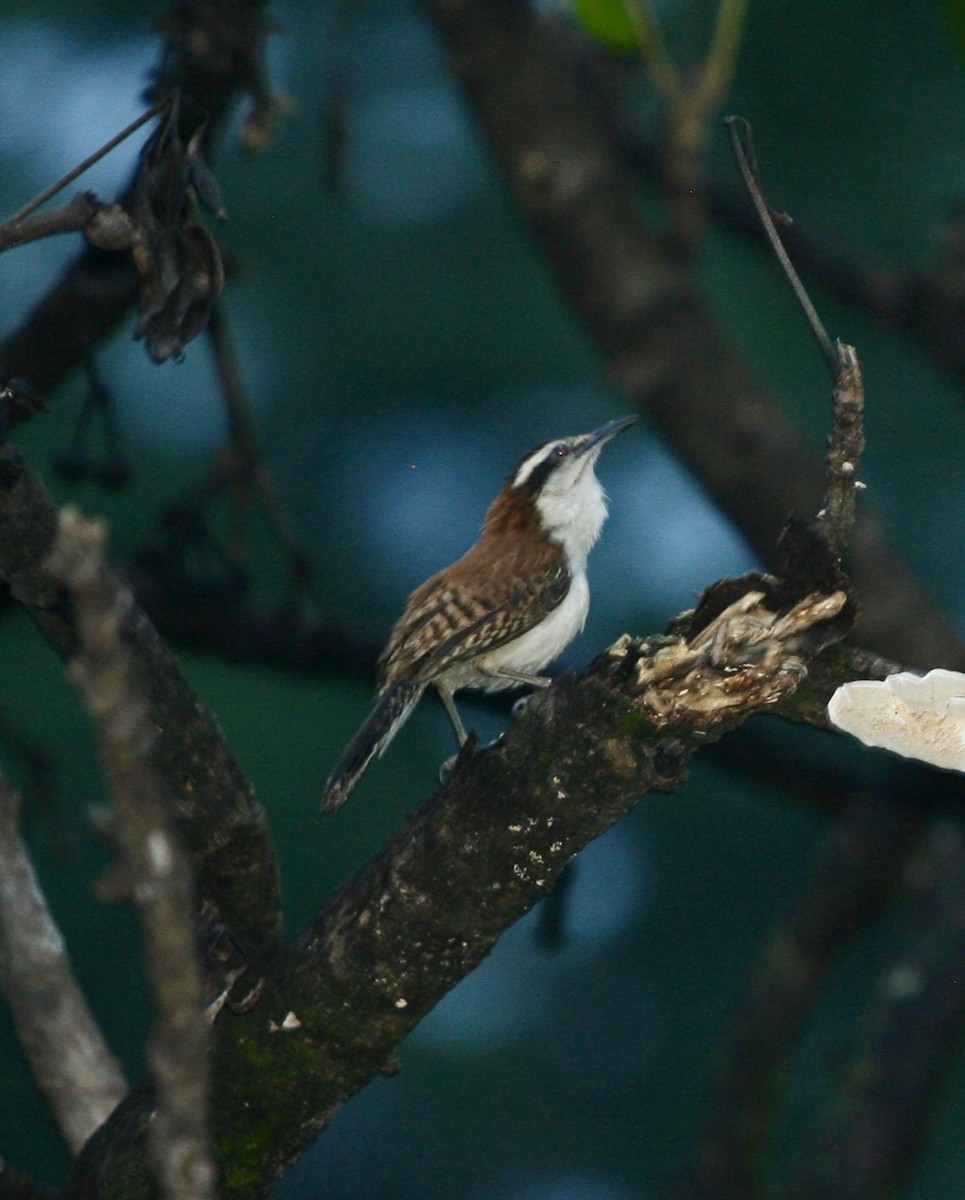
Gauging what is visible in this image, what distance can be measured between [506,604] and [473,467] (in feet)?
7.77

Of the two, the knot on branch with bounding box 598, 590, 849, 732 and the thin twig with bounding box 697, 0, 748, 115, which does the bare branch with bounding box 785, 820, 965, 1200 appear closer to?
the thin twig with bounding box 697, 0, 748, 115

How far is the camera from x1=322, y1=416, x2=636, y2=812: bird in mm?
2893

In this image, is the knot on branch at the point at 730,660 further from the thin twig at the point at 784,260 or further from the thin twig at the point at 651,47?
the thin twig at the point at 651,47

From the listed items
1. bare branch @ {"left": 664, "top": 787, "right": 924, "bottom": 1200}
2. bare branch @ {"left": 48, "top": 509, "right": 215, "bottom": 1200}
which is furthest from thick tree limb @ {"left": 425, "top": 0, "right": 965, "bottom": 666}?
bare branch @ {"left": 48, "top": 509, "right": 215, "bottom": 1200}

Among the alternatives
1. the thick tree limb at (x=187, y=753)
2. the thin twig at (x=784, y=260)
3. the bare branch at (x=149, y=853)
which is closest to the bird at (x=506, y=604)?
the thick tree limb at (x=187, y=753)

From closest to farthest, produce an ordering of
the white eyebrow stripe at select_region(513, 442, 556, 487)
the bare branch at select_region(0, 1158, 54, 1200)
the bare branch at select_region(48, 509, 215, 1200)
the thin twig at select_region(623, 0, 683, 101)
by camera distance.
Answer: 1. the bare branch at select_region(48, 509, 215, 1200)
2. the bare branch at select_region(0, 1158, 54, 1200)
3. the white eyebrow stripe at select_region(513, 442, 556, 487)
4. the thin twig at select_region(623, 0, 683, 101)

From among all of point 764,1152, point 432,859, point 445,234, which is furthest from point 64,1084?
point 445,234

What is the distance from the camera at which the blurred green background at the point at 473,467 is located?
17.8 ft

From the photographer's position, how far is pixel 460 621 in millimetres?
2938

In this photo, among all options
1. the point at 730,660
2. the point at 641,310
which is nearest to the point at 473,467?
the point at 641,310

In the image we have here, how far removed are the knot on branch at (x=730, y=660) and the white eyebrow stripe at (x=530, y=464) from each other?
173 cm

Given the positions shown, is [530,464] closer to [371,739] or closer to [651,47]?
[371,739]

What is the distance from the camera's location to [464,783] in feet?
6.55

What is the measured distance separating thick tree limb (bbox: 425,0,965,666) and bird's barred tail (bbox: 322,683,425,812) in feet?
4.57
